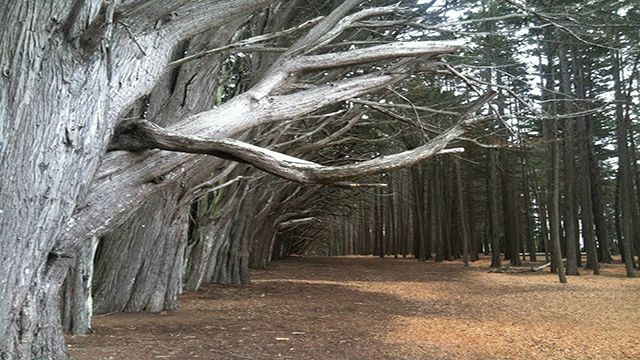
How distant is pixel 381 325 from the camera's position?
811 cm

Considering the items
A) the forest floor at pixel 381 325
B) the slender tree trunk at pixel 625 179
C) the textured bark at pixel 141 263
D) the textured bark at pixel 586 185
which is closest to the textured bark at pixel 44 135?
the forest floor at pixel 381 325

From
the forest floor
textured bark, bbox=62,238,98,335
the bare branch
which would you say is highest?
the bare branch

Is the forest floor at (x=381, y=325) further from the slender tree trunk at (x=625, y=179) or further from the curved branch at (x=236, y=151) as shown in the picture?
the slender tree trunk at (x=625, y=179)

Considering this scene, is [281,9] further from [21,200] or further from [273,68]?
[21,200]

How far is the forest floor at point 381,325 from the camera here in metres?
6.05

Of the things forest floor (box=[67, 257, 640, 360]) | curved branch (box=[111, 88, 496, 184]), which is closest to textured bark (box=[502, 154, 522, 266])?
forest floor (box=[67, 257, 640, 360])

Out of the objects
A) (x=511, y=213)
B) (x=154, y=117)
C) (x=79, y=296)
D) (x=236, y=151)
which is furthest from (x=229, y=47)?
(x=511, y=213)

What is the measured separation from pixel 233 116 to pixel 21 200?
223cm

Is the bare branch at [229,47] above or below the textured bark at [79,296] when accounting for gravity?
above

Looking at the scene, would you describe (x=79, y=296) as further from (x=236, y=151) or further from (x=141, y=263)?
(x=236, y=151)

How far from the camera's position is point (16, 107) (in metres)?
3.44

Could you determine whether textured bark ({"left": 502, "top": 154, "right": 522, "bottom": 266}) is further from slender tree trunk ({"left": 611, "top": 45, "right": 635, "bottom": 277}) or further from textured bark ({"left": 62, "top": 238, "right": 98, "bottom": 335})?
textured bark ({"left": 62, "top": 238, "right": 98, "bottom": 335})

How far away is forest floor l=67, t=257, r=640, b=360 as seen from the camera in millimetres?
6051

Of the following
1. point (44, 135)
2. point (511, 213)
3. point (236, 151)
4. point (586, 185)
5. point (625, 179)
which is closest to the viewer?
point (44, 135)
